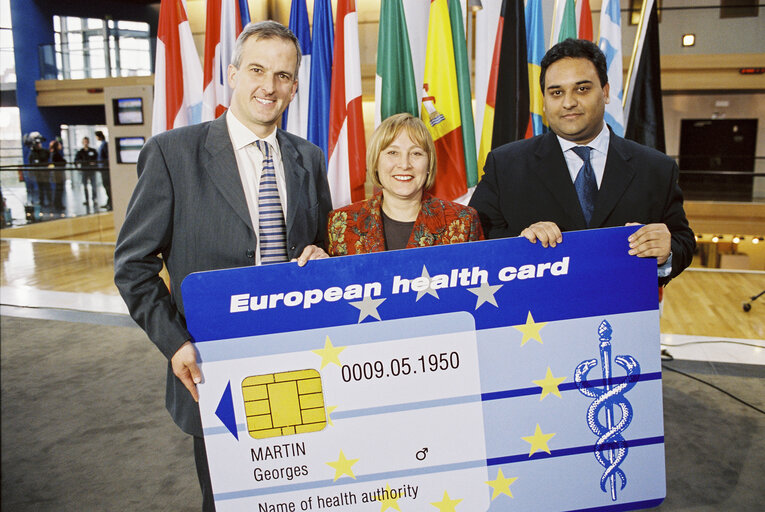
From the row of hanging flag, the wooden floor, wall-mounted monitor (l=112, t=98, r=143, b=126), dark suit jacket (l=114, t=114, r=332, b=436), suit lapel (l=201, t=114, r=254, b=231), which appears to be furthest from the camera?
wall-mounted monitor (l=112, t=98, r=143, b=126)

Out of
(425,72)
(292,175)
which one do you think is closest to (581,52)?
(292,175)

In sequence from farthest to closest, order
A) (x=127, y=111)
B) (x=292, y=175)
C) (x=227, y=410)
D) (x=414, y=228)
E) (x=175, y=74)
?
(x=127, y=111), (x=175, y=74), (x=414, y=228), (x=292, y=175), (x=227, y=410)

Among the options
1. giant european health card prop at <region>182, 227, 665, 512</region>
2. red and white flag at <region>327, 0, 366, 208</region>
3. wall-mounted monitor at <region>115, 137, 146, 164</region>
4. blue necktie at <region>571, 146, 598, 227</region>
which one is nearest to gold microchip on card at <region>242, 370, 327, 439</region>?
giant european health card prop at <region>182, 227, 665, 512</region>

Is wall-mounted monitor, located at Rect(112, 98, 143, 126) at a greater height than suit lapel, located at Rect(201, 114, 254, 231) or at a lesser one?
greater

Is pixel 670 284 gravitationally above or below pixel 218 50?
below

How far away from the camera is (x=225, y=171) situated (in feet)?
5.59

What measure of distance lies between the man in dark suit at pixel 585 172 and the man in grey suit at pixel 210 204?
0.80 metres

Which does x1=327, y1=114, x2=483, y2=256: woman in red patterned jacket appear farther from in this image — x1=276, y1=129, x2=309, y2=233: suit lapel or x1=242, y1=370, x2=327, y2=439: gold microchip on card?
x1=242, y1=370, x2=327, y2=439: gold microchip on card

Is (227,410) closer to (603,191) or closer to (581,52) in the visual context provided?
(603,191)

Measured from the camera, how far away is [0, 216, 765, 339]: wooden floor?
5.19m

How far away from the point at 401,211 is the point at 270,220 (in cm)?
50

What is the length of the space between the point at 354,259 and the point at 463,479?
72 centimetres

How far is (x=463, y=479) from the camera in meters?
1.65

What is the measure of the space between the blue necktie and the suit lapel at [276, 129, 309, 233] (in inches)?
38.3
